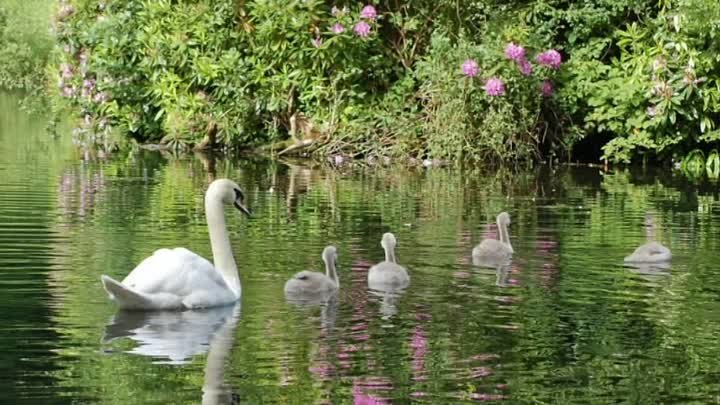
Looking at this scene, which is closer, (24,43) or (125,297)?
(125,297)

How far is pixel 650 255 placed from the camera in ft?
49.4

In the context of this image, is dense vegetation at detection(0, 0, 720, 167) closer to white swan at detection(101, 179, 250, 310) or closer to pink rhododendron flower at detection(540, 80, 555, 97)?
pink rhododendron flower at detection(540, 80, 555, 97)

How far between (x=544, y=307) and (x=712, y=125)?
15.7 m

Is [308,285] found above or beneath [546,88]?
beneath

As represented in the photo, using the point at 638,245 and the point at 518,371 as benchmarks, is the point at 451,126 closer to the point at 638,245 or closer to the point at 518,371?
the point at 638,245

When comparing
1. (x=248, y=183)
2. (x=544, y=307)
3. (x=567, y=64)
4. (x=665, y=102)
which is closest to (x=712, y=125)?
(x=665, y=102)

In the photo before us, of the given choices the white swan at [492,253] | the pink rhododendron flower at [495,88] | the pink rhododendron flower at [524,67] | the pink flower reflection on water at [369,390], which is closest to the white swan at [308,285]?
the white swan at [492,253]

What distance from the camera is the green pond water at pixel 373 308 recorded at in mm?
9680

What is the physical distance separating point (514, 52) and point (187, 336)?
17203 millimetres

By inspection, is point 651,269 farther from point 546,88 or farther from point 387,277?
point 546,88

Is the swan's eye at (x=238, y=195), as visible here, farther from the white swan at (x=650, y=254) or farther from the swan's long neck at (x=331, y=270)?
the white swan at (x=650, y=254)

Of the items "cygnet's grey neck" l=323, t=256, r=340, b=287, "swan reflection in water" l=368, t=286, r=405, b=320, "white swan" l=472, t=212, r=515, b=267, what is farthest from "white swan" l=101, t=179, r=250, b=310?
"white swan" l=472, t=212, r=515, b=267

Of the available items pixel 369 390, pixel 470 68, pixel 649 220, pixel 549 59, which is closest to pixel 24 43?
pixel 470 68

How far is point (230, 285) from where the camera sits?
41.3ft
